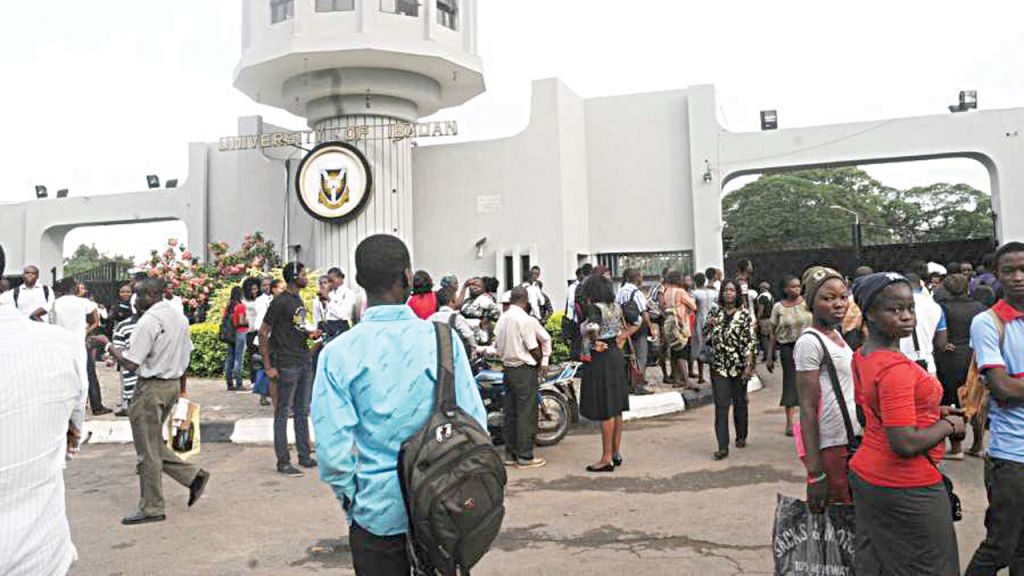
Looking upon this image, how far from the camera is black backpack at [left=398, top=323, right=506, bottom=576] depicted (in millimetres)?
2324

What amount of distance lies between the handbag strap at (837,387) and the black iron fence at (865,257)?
500 inches

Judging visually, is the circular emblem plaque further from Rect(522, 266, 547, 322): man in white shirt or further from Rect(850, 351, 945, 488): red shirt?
Rect(850, 351, 945, 488): red shirt

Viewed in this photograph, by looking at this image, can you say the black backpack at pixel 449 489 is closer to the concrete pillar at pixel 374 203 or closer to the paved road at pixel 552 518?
the paved road at pixel 552 518

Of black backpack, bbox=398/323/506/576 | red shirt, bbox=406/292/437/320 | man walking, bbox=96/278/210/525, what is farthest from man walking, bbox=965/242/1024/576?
red shirt, bbox=406/292/437/320

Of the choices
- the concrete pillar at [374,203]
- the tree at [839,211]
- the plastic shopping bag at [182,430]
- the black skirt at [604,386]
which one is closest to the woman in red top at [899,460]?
the black skirt at [604,386]

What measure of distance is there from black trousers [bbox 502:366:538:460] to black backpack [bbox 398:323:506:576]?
498cm

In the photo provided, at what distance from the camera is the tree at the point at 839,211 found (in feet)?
151

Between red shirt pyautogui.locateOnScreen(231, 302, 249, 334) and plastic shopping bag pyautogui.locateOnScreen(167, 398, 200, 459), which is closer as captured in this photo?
plastic shopping bag pyautogui.locateOnScreen(167, 398, 200, 459)

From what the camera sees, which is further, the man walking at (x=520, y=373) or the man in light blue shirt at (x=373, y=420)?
the man walking at (x=520, y=373)

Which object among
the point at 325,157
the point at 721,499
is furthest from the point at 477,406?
the point at 325,157

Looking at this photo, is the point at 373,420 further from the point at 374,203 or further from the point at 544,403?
the point at 374,203

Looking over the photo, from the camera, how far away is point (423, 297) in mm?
8797

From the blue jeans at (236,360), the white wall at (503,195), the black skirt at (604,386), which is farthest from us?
the white wall at (503,195)

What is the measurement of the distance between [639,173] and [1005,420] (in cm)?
1546
